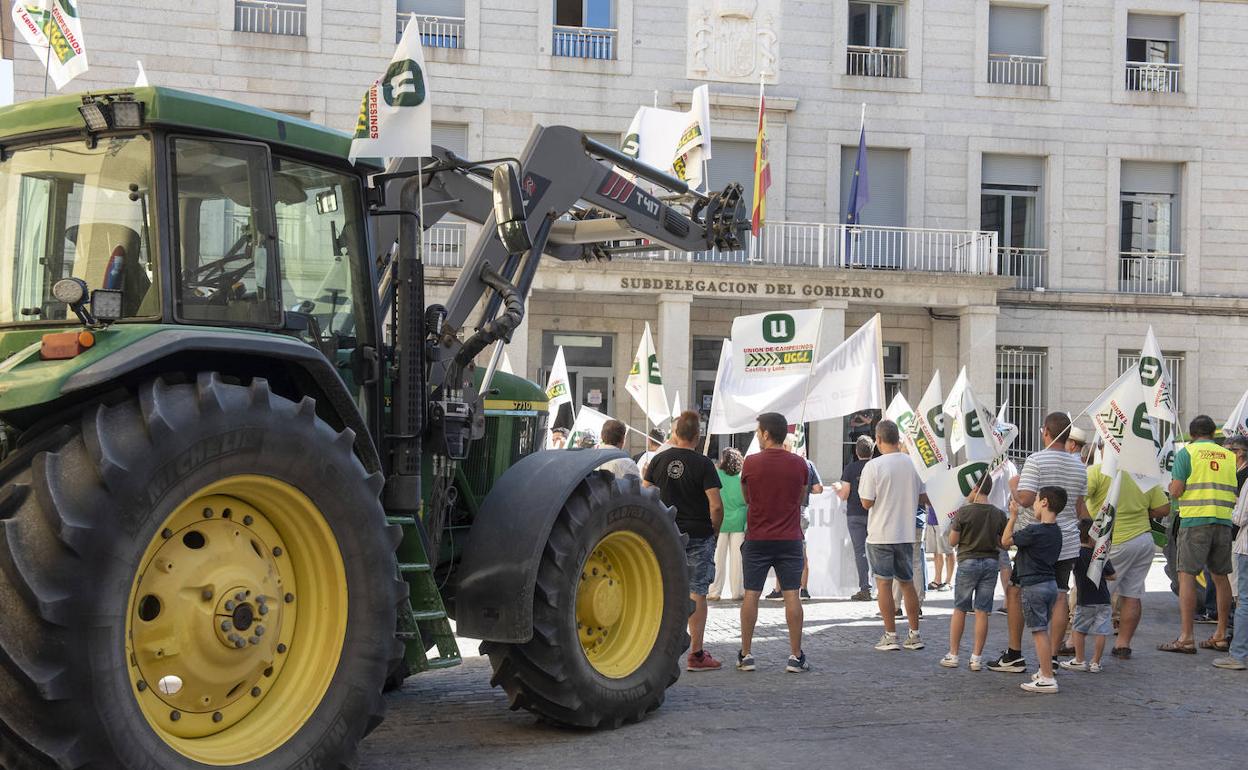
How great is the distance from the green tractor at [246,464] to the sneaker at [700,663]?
200 cm

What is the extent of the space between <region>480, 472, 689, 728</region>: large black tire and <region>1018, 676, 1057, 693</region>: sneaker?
2629 millimetres

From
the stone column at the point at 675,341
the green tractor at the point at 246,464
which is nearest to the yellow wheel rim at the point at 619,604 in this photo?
the green tractor at the point at 246,464

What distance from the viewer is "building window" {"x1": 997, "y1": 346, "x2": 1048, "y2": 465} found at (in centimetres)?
2770

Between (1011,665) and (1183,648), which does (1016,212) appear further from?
(1011,665)

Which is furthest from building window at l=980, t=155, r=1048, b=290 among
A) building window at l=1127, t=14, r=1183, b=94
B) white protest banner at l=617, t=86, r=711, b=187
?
white protest banner at l=617, t=86, r=711, b=187

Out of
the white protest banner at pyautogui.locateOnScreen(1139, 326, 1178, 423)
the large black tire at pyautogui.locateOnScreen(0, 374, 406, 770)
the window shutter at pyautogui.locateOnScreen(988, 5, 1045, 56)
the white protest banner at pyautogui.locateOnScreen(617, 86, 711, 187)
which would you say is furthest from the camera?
the window shutter at pyautogui.locateOnScreen(988, 5, 1045, 56)

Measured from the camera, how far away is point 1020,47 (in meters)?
27.9

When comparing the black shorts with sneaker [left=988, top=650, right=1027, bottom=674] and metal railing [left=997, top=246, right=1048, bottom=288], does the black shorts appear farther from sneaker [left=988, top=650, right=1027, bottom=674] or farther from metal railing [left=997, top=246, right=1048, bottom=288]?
metal railing [left=997, top=246, right=1048, bottom=288]

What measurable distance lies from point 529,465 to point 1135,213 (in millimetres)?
24045

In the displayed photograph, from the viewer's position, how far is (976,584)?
941 centimetres

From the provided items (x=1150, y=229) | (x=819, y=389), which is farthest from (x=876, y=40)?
(x=819, y=389)

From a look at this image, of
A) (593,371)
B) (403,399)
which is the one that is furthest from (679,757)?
(593,371)

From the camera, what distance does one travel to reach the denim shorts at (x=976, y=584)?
9.38 meters

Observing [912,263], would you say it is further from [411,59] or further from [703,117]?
[411,59]
